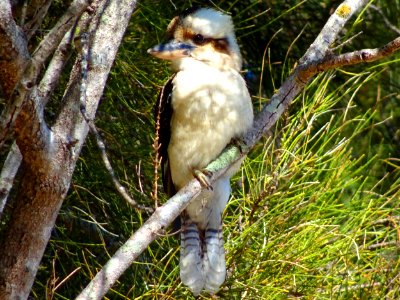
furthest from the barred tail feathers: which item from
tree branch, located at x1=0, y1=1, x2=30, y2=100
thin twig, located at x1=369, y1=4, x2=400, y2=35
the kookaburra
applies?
thin twig, located at x1=369, y1=4, x2=400, y2=35

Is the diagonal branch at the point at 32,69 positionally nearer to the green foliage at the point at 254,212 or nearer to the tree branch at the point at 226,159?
the tree branch at the point at 226,159

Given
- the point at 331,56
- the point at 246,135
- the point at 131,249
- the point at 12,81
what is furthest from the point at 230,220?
the point at 12,81

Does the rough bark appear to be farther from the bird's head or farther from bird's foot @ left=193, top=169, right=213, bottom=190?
the bird's head

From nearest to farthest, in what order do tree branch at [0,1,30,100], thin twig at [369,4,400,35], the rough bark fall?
tree branch at [0,1,30,100]
the rough bark
thin twig at [369,4,400,35]

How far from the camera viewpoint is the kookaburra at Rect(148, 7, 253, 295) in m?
2.45

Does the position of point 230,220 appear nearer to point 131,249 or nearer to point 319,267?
point 319,267

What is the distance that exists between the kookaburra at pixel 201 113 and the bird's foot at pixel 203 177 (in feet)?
0.15

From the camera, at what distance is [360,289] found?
2.22 m

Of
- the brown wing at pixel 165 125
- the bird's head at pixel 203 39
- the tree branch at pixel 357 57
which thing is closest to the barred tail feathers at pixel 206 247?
the brown wing at pixel 165 125

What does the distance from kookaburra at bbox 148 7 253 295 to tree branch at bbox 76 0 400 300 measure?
99mm

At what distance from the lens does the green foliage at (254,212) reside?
88.4 inches

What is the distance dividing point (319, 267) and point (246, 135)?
1.24 ft

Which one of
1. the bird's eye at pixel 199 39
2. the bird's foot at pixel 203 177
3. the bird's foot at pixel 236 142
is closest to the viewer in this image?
the bird's foot at pixel 203 177

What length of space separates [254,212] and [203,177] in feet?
0.60
